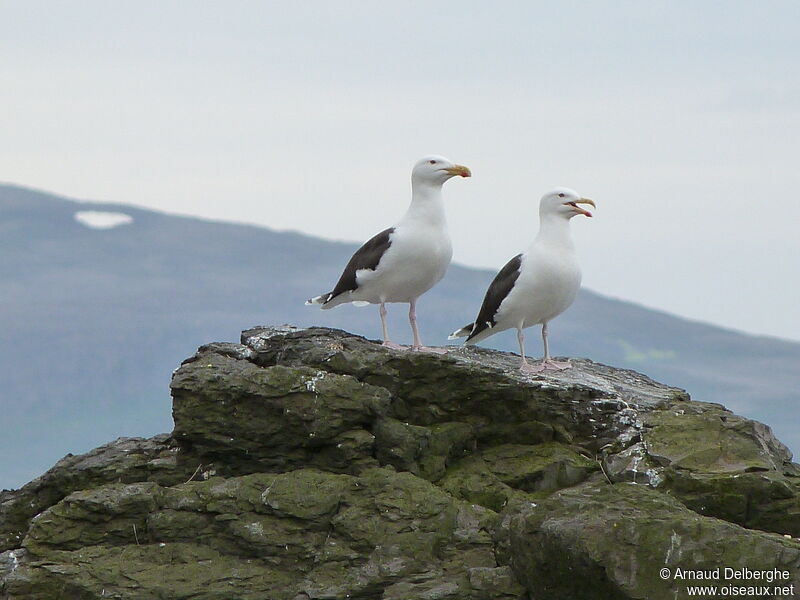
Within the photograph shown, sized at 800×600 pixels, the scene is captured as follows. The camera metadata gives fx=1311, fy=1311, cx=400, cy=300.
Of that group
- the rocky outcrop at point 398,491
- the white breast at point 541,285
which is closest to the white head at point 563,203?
the white breast at point 541,285

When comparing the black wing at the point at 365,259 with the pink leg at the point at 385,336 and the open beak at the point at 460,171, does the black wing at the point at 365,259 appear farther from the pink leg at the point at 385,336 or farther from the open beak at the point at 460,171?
the open beak at the point at 460,171

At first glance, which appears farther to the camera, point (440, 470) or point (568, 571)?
point (440, 470)

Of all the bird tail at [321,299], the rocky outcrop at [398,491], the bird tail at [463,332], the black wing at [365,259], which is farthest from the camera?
the bird tail at [321,299]

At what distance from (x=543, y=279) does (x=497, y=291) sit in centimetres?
65

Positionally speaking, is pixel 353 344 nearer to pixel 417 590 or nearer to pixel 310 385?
pixel 310 385

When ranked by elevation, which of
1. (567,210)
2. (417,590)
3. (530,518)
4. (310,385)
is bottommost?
(417,590)

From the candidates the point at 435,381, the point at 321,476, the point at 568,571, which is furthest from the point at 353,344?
the point at 568,571

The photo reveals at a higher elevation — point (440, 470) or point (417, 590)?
point (440, 470)

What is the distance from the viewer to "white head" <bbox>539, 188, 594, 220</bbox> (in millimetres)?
16766

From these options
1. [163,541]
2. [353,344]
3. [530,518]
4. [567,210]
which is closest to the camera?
[530,518]

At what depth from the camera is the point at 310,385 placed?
1408cm

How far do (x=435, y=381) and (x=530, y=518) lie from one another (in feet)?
11.2

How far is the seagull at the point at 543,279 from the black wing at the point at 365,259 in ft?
4.89

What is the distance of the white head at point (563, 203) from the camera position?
1677 cm
